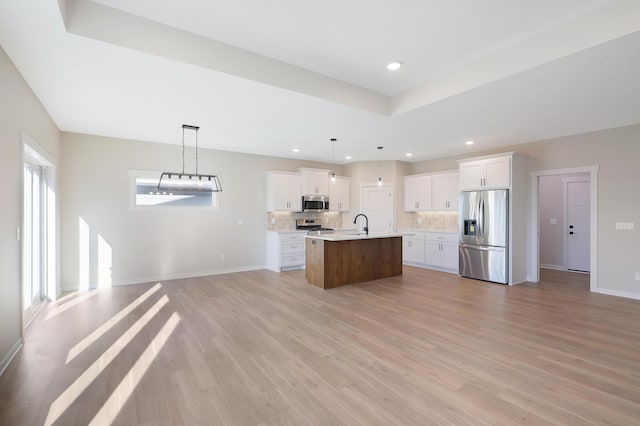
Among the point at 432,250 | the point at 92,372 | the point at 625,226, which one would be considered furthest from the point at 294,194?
the point at 625,226

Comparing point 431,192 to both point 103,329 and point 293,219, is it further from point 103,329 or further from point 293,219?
point 103,329

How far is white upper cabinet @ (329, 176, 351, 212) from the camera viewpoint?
8352mm

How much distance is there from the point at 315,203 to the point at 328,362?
5.32 meters

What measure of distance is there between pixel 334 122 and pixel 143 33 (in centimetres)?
270

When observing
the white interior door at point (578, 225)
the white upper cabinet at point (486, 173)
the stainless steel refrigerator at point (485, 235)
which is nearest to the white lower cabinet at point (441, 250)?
the stainless steel refrigerator at point (485, 235)

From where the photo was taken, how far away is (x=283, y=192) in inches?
289

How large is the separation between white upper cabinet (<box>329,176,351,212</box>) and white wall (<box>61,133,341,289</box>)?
1.81m

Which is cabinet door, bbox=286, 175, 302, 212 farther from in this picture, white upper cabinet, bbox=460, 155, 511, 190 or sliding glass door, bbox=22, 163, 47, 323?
sliding glass door, bbox=22, 163, 47, 323

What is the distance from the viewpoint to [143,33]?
268cm

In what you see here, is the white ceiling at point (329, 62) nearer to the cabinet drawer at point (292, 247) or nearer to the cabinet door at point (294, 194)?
the cabinet door at point (294, 194)

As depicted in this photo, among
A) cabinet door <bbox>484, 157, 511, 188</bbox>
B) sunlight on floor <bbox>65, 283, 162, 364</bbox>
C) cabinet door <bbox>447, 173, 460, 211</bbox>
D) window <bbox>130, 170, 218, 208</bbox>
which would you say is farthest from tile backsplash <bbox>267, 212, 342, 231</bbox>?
cabinet door <bbox>484, 157, 511, 188</bbox>

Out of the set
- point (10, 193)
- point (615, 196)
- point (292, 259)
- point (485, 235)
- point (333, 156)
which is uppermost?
point (333, 156)

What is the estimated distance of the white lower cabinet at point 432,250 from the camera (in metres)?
6.92

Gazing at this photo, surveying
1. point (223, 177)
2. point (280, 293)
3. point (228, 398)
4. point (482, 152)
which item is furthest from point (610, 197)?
point (223, 177)
